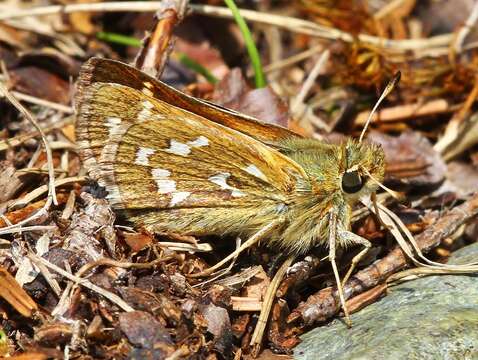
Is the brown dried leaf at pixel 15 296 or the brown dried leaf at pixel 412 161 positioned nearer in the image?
the brown dried leaf at pixel 15 296

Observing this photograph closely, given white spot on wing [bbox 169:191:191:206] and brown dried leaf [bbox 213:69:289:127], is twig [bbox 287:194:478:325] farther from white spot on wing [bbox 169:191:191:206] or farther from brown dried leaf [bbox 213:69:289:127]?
brown dried leaf [bbox 213:69:289:127]

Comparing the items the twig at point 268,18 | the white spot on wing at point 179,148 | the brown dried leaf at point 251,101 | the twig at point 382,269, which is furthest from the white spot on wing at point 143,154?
the twig at point 268,18

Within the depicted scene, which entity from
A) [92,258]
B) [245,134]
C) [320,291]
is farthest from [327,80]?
[92,258]

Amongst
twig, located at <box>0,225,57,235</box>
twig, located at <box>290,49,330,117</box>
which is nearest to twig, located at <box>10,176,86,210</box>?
twig, located at <box>0,225,57,235</box>

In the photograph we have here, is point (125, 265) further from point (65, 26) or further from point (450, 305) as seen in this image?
point (65, 26)

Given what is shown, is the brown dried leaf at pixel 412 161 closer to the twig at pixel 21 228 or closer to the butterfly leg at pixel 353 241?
the butterfly leg at pixel 353 241

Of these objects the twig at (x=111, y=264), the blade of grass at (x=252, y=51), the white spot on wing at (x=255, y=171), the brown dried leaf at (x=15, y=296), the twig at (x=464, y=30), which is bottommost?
the brown dried leaf at (x=15, y=296)

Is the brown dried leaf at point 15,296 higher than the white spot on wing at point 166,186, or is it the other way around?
the white spot on wing at point 166,186
